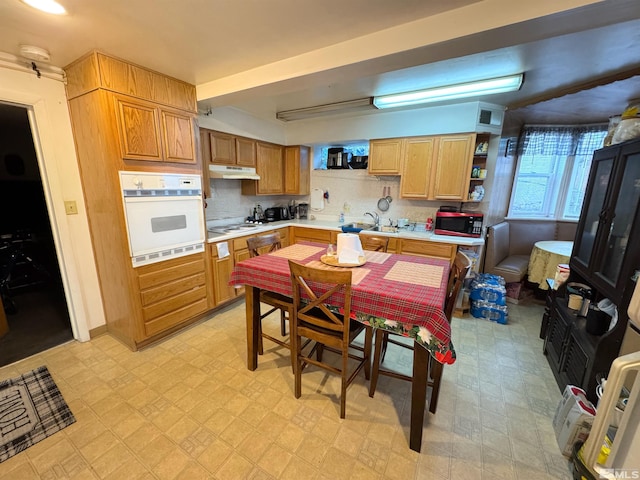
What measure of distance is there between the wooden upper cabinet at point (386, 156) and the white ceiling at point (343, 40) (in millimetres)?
999

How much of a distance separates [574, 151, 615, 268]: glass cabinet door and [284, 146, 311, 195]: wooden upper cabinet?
3360 mm

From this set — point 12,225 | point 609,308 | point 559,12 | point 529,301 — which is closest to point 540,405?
point 609,308

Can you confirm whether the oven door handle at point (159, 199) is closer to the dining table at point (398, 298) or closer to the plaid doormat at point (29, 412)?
the dining table at point (398, 298)

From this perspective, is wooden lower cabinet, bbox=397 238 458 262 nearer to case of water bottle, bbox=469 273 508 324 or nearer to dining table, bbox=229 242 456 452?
case of water bottle, bbox=469 273 508 324

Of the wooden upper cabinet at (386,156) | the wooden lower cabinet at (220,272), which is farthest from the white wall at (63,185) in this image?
the wooden upper cabinet at (386,156)

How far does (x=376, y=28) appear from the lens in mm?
1556

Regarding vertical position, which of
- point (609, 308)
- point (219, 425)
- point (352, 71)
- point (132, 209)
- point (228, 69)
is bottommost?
point (219, 425)

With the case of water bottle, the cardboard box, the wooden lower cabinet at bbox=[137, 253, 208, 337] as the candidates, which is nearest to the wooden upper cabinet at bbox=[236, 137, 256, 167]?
the wooden lower cabinet at bbox=[137, 253, 208, 337]

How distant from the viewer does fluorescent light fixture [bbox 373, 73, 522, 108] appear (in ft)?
7.47

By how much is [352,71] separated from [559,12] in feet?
3.56

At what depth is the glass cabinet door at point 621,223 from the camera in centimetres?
160

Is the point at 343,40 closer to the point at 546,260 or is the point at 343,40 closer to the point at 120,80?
the point at 120,80

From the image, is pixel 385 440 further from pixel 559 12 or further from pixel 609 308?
pixel 559 12

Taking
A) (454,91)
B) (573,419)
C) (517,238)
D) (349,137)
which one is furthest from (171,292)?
(517,238)
